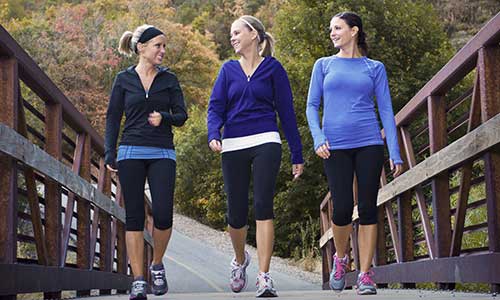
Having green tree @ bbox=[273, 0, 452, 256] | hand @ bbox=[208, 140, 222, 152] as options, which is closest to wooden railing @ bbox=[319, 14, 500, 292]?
hand @ bbox=[208, 140, 222, 152]

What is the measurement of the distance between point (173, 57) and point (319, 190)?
20477mm

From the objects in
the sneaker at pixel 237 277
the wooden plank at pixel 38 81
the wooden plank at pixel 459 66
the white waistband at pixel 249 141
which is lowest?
the sneaker at pixel 237 277

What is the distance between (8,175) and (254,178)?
159 centimetres

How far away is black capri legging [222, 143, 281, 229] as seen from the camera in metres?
6.35

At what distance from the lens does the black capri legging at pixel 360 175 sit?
656 cm

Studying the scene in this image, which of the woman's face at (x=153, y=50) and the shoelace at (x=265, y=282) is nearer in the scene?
the shoelace at (x=265, y=282)

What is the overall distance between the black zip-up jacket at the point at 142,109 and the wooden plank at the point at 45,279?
2.97ft

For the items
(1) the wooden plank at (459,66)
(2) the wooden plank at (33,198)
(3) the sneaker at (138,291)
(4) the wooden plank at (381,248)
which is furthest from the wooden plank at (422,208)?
(2) the wooden plank at (33,198)

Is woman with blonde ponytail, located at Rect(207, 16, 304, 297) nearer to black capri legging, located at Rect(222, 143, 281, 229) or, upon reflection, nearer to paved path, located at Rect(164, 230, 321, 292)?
black capri legging, located at Rect(222, 143, 281, 229)

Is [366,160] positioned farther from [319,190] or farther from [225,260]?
[319,190]

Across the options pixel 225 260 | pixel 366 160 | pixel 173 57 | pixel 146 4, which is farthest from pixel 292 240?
pixel 146 4

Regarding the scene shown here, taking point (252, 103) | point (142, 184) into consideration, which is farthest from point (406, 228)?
point (142, 184)

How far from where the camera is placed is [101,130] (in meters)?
45.3

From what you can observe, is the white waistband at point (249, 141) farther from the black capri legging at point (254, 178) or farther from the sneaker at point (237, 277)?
the sneaker at point (237, 277)
